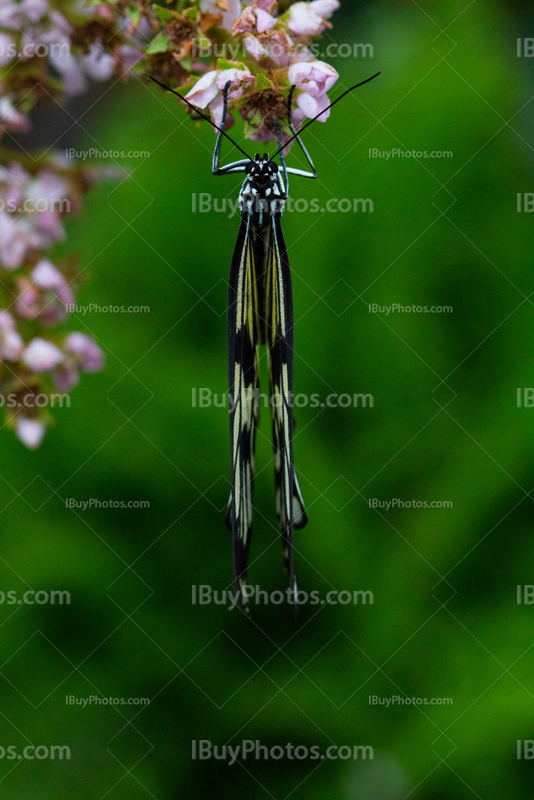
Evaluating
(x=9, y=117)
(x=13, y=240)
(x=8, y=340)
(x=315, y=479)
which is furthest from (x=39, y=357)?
(x=315, y=479)

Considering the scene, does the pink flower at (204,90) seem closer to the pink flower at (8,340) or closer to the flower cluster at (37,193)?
the flower cluster at (37,193)

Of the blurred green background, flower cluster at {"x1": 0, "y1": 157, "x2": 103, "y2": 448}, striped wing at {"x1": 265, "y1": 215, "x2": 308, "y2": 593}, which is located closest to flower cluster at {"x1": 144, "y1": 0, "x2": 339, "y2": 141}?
striped wing at {"x1": 265, "y1": 215, "x2": 308, "y2": 593}

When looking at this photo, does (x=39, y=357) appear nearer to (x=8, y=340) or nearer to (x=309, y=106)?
(x=8, y=340)

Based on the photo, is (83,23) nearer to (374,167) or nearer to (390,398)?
(374,167)

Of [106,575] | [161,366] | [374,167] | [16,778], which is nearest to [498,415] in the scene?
[374,167]

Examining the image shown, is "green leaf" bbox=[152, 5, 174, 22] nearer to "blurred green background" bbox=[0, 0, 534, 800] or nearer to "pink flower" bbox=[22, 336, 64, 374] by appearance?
"pink flower" bbox=[22, 336, 64, 374]
